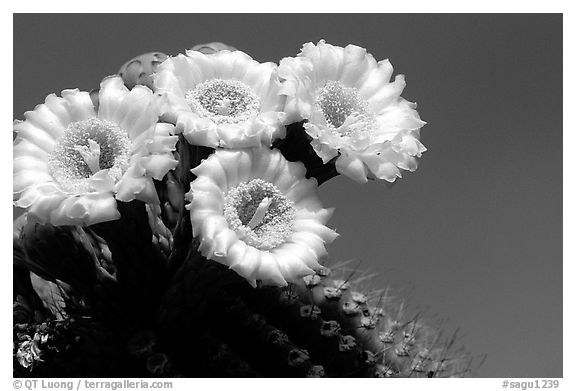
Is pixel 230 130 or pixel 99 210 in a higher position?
pixel 230 130

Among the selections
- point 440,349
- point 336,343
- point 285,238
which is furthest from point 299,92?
point 440,349

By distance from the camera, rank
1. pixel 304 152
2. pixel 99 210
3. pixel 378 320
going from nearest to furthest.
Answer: pixel 99 210 → pixel 304 152 → pixel 378 320

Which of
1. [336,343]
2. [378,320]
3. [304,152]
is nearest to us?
[304,152]

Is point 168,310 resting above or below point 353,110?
below

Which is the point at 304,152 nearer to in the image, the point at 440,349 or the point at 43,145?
the point at 43,145

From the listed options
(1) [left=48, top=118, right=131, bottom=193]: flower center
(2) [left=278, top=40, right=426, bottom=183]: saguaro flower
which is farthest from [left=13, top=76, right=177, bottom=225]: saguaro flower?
(2) [left=278, top=40, right=426, bottom=183]: saguaro flower

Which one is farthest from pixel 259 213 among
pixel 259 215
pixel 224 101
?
pixel 224 101

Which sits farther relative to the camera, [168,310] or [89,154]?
[168,310]

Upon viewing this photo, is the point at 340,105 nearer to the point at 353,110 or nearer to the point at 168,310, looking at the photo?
the point at 353,110
